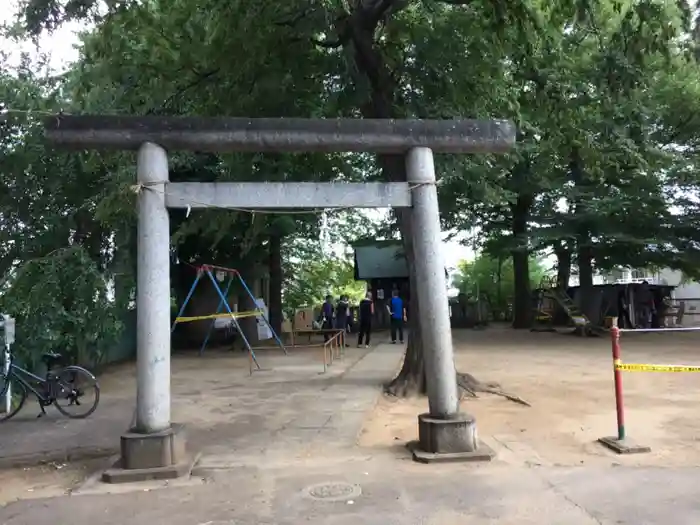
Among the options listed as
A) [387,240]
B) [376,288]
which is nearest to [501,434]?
[387,240]

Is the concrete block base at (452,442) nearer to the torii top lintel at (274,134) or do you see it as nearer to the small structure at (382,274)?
the torii top lintel at (274,134)

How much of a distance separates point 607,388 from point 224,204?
799 cm

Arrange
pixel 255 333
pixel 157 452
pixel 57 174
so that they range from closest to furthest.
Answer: pixel 157 452 → pixel 57 174 → pixel 255 333

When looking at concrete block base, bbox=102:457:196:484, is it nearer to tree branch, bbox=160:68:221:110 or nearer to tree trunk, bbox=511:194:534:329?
tree branch, bbox=160:68:221:110

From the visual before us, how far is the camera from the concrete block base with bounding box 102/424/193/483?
6145mm

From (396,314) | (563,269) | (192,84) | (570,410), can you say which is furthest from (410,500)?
(563,269)

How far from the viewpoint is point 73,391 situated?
966 cm

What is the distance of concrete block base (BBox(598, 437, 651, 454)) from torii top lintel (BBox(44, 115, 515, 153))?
3.46 metres

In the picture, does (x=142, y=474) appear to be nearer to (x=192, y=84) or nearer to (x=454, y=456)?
(x=454, y=456)

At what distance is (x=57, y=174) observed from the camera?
1359cm

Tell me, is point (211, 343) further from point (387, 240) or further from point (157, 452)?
point (157, 452)

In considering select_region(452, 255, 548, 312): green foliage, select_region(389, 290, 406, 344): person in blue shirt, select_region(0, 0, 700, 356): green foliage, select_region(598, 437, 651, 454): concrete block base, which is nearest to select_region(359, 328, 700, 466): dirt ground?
select_region(598, 437, 651, 454): concrete block base

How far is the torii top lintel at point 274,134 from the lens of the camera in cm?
674

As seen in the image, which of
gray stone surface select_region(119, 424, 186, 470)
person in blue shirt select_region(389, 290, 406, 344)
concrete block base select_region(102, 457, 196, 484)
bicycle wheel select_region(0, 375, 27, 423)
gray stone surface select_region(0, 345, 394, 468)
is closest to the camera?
concrete block base select_region(102, 457, 196, 484)
